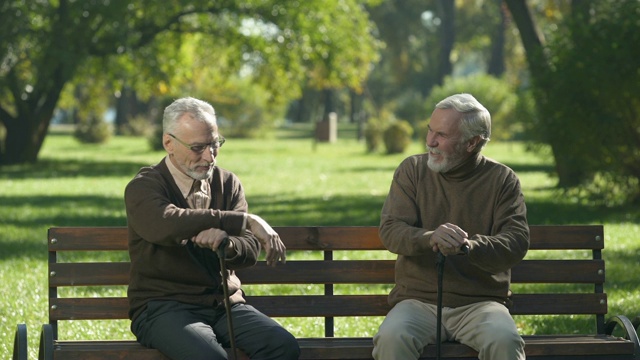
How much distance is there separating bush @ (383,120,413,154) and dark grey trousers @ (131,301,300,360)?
3164 centimetres

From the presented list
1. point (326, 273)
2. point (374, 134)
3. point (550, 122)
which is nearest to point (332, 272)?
point (326, 273)

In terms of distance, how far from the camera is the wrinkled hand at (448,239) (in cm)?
516

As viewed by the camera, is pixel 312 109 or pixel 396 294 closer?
pixel 396 294

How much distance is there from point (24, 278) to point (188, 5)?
19526 millimetres

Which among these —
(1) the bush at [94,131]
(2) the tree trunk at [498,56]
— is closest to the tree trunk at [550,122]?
(1) the bush at [94,131]

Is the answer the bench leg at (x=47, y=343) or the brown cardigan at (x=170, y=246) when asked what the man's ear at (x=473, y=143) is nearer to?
the brown cardigan at (x=170, y=246)

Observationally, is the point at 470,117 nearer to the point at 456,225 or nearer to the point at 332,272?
the point at 456,225

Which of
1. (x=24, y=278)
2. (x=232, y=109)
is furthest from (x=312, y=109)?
(x=24, y=278)

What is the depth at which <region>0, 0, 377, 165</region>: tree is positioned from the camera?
27.0m

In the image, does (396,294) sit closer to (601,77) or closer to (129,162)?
(601,77)

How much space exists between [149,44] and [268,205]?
43.4 feet

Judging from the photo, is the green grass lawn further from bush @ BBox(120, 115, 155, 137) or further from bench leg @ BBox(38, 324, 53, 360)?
bush @ BBox(120, 115, 155, 137)

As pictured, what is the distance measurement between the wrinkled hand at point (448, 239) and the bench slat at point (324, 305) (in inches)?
30.2

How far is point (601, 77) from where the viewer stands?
53.6ft
